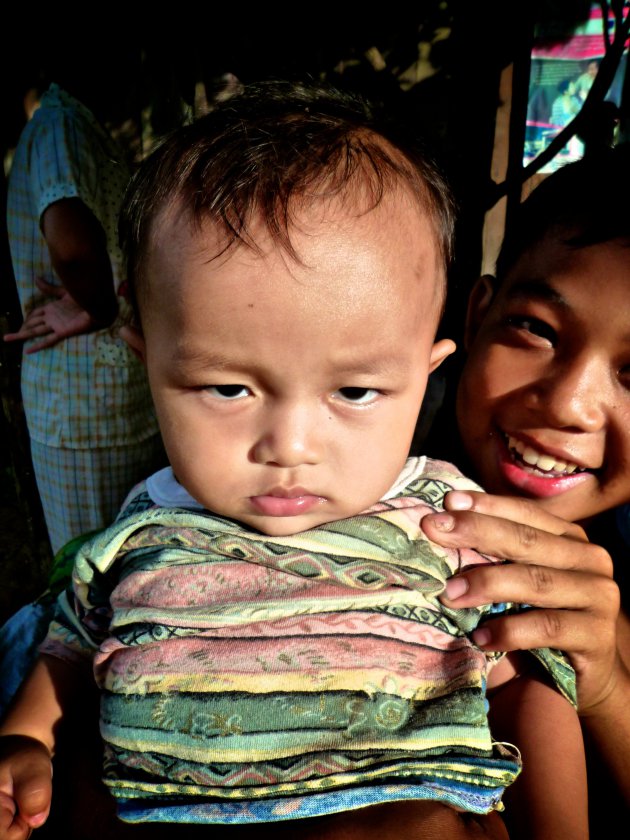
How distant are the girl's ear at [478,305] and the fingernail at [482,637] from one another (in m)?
0.92

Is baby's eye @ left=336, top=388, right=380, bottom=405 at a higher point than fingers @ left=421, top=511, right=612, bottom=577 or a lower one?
higher

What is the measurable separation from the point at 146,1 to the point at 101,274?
3105 millimetres

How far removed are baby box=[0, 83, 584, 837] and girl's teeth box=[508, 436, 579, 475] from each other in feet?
1.58

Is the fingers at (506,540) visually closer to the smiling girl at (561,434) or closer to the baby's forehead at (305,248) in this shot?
the smiling girl at (561,434)

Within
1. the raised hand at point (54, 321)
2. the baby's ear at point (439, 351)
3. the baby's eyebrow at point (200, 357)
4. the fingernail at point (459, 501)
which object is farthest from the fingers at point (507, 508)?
the raised hand at point (54, 321)

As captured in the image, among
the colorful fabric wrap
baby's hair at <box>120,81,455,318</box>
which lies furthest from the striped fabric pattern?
the colorful fabric wrap

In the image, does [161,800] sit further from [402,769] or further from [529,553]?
[529,553]

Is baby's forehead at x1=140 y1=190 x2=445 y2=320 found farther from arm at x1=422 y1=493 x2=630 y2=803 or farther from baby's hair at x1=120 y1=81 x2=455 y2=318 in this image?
arm at x1=422 y1=493 x2=630 y2=803

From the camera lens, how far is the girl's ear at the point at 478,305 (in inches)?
78.0

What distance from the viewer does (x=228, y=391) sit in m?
1.24

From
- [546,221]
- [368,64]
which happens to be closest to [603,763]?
[546,221]

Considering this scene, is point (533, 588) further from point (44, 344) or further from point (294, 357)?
point (44, 344)

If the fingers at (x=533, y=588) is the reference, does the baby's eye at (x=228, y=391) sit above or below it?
above

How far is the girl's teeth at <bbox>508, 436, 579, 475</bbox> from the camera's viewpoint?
1768 millimetres
